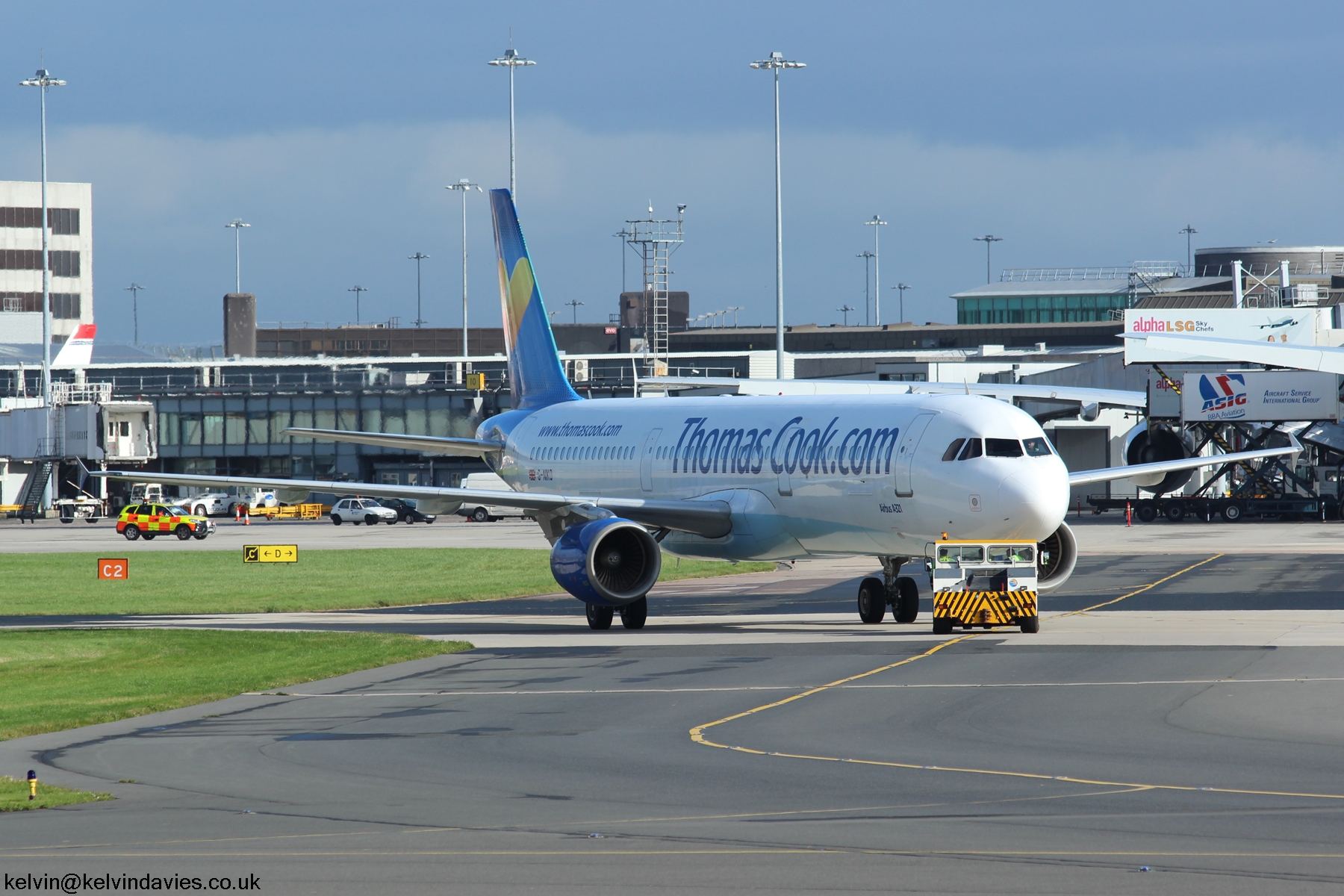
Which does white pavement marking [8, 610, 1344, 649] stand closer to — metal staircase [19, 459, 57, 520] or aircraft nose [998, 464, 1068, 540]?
aircraft nose [998, 464, 1068, 540]

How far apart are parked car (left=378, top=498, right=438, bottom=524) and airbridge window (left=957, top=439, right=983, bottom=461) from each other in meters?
70.8

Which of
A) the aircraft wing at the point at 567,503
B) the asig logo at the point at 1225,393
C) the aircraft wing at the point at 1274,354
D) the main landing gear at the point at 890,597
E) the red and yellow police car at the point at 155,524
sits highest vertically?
the aircraft wing at the point at 1274,354

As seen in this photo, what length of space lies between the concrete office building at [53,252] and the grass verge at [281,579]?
93039 millimetres

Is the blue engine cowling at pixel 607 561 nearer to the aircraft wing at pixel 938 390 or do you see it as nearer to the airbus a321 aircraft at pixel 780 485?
the airbus a321 aircraft at pixel 780 485

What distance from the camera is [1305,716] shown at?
19.0 metres

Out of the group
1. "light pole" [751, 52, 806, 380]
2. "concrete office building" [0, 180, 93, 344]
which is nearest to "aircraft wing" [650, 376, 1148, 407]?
"light pole" [751, 52, 806, 380]

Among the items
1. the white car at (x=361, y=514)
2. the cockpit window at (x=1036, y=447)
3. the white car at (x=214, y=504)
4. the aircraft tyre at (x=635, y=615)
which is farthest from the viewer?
the white car at (x=214, y=504)

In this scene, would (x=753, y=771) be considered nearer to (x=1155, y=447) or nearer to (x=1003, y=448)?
(x=1003, y=448)

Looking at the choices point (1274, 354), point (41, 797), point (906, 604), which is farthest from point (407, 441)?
point (1274, 354)

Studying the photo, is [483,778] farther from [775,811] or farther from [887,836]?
[887,836]

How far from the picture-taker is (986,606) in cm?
2903

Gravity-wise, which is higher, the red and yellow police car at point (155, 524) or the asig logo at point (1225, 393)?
the asig logo at point (1225, 393)

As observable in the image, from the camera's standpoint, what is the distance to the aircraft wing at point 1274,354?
73.4 m

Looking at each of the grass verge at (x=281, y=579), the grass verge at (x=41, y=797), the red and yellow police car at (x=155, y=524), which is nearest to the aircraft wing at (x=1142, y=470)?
the grass verge at (x=281, y=579)
